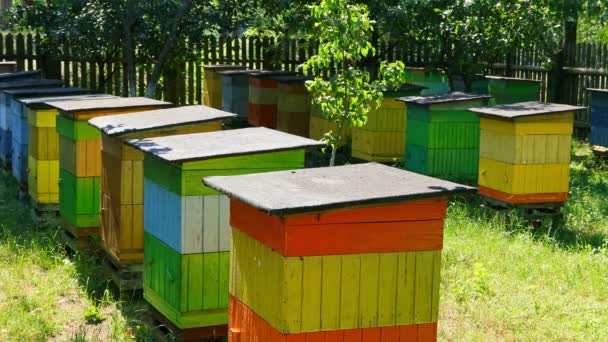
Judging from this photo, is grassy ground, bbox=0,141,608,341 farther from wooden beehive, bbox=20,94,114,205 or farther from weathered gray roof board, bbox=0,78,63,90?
weathered gray roof board, bbox=0,78,63,90

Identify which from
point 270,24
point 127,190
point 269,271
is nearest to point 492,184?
point 127,190

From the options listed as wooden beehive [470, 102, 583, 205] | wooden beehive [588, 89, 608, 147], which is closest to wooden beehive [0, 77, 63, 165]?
wooden beehive [470, 102, 583, 205]

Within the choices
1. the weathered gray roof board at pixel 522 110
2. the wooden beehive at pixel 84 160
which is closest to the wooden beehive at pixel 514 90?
the weathered gray roof board at pixel 522 110

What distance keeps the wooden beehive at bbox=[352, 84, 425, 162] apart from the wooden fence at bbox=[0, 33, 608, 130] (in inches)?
118

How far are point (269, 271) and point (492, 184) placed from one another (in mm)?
5628

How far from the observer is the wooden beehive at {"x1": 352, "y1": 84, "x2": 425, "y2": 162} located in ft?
38.5

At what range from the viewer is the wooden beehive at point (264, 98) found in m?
14.2

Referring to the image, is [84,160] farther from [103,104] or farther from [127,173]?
[127,173]

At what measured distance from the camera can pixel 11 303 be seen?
6.47 metres

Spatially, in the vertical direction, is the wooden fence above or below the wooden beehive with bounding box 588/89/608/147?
above

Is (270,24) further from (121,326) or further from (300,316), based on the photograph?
(300,316)

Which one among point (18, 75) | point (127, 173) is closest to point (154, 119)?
point (127, 173)

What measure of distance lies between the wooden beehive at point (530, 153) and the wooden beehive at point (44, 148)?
151 inches

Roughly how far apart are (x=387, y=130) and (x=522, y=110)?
2844mm
